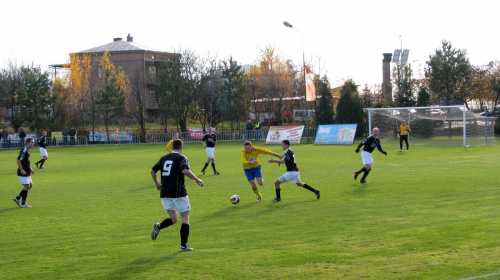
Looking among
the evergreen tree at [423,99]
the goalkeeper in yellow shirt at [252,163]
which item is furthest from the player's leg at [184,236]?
the evergreen tree at [423,99]

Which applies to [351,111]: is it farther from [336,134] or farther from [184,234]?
[184,234]

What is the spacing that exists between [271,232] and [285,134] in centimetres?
3275

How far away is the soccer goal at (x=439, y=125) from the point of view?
33.8 m

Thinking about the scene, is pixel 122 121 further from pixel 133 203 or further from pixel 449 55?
pixel 133 203

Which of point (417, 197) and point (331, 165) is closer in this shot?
point (417, 197)

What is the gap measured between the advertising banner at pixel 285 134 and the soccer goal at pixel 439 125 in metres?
6.27

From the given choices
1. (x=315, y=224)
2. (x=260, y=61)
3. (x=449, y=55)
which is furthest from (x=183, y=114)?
(x=315, y=224)

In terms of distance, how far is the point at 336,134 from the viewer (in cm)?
4019

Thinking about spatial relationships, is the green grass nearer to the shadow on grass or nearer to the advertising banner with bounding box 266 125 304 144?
the shadow on grass

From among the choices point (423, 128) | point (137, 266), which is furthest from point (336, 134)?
point (137, 266)

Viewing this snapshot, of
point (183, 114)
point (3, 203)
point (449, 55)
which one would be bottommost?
point (3, 203)

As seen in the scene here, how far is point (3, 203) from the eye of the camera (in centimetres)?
1459

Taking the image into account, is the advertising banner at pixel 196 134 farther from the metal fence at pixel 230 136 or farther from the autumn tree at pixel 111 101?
the autumn tree at pixel 111 101

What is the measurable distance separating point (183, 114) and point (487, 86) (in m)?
33.2
